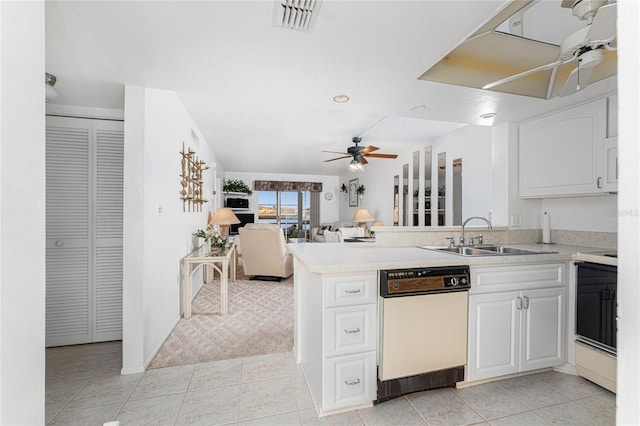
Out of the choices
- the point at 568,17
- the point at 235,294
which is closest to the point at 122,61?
the point at 568,17

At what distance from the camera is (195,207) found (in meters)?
3.97

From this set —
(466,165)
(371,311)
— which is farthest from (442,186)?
(371,311)

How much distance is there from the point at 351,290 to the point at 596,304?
1.77 m

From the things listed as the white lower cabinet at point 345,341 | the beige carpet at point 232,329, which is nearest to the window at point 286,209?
the beige carpet at point 232,329

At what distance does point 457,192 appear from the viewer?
163 inches

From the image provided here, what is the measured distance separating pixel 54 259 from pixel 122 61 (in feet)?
6.21

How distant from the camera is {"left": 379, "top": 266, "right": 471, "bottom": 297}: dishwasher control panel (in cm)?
166

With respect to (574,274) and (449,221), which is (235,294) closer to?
(449,221)

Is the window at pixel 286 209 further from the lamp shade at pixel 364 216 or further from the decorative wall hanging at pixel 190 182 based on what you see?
the decorative wall hanging at pixel 190 182

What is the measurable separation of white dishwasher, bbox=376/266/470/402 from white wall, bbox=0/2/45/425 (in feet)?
5.00

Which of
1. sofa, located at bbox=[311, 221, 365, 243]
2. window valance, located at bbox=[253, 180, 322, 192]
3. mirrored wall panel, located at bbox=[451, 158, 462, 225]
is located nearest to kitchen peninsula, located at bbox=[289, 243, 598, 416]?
mirrored wall panel, located at bbox=[451, 158, 462, 225]

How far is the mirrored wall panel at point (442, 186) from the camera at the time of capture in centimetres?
441

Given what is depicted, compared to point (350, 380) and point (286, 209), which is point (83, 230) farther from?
point (286, 209)

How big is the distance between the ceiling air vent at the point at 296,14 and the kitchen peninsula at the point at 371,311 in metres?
1.28
